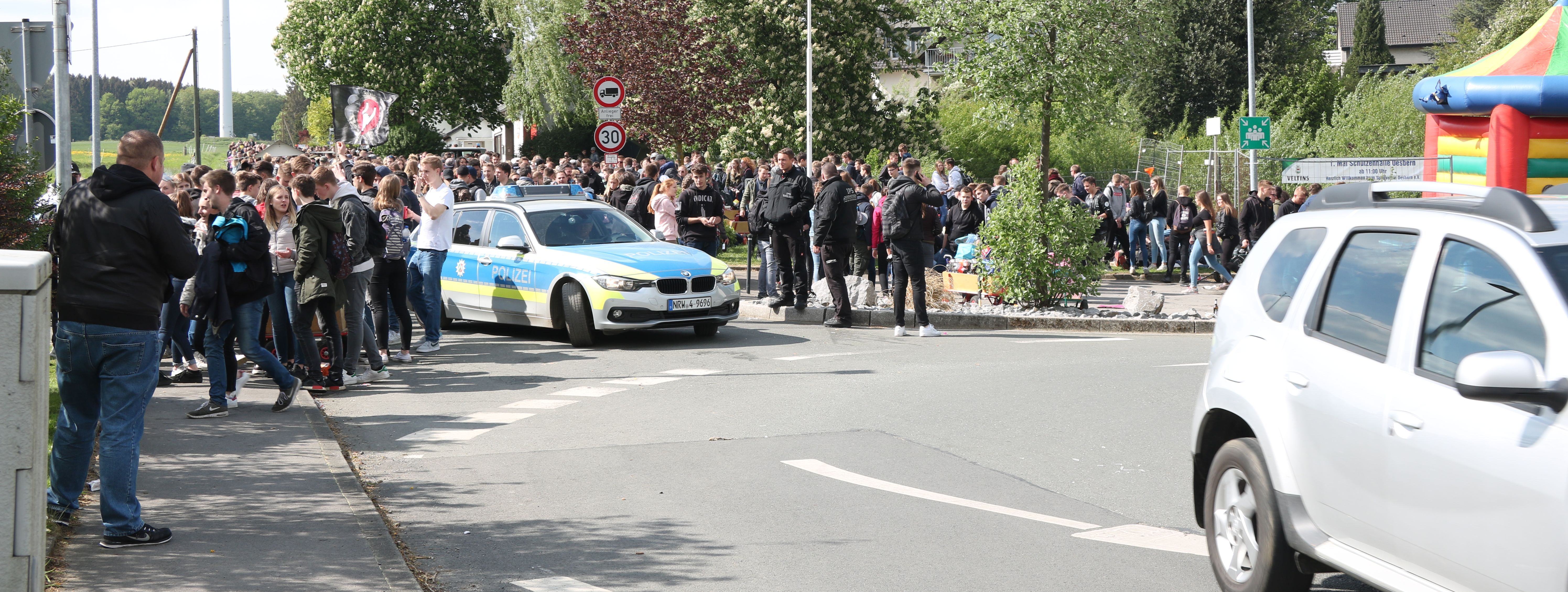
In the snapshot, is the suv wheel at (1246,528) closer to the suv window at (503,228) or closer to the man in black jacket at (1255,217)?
the suv window at (503,228)

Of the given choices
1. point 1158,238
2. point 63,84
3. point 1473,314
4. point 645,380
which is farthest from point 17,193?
point 1158,238

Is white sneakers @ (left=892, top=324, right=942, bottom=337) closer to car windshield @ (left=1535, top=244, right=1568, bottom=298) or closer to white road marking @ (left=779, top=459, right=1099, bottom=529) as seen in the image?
white road marking @ (left=779, top=459, right=1099, bottom=529)

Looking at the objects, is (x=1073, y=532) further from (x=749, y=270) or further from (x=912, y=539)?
(x=749, y=270)

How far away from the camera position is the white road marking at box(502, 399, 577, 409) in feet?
32.8

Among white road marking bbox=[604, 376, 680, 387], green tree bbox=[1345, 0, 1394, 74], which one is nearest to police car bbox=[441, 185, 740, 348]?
white road marking bbox=[604, 376, 680, 387]

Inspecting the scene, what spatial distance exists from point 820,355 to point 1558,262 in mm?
9271

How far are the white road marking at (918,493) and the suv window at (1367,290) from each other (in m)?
2.05

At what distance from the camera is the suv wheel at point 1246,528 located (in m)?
4.62

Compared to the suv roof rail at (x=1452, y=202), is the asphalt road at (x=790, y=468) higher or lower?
lower

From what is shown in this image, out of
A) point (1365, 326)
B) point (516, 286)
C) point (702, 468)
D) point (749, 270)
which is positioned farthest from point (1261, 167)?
point (1365, 326)

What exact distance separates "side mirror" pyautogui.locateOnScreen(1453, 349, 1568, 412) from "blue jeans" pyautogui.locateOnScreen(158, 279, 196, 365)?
888cm

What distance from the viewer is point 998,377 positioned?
36.8 ft

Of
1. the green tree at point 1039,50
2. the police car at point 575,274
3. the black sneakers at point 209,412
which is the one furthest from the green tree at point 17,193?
the green tree at point 1039,50

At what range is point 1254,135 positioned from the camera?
88.6 feet
